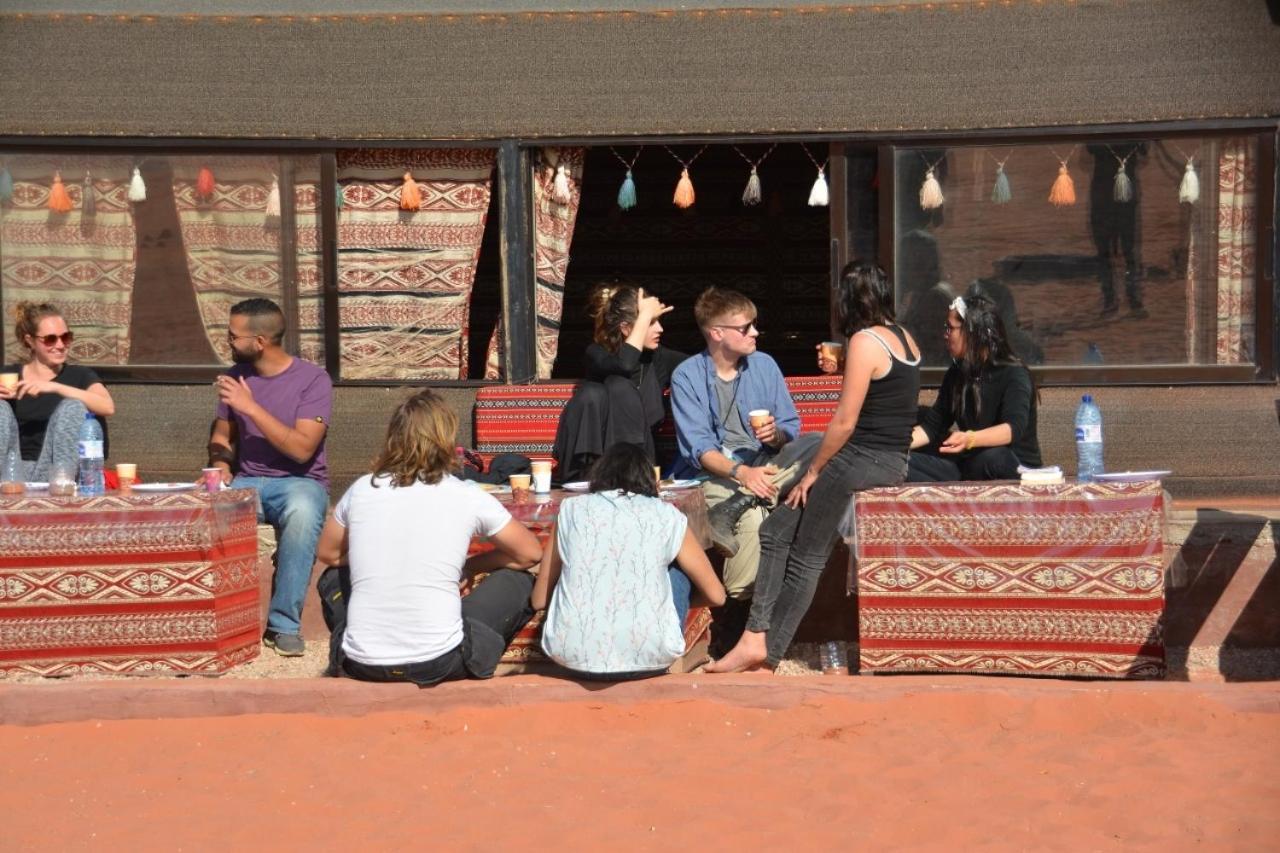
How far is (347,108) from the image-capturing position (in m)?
9.04

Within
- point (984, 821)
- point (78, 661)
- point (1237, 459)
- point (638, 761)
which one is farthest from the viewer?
point (1237, 459)

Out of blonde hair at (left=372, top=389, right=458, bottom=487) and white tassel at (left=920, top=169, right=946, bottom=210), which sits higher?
white tassel at (left=920, top=169, right=946, bottom=210)

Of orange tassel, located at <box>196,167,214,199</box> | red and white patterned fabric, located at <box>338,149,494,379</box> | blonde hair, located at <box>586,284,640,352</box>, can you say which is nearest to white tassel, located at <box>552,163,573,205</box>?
red and white patterned fabric, located at <box>338,149,494,379</box>

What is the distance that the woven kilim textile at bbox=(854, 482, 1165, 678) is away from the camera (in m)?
6.63

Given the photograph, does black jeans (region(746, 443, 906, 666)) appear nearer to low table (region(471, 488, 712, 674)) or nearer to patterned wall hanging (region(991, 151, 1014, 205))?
low table (region(471, 488, 712, 674))

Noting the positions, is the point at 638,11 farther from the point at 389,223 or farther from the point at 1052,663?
the point at 1052,663

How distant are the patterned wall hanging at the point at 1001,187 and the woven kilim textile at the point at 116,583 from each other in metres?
4.06

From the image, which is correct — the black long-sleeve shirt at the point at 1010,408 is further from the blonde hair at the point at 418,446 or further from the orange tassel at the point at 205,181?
the orange tassel at the point at 205,181

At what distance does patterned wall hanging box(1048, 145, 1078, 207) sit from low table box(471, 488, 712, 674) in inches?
112

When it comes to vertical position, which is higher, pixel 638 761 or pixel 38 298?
pixel 38 298

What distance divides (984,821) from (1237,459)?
12.8ft

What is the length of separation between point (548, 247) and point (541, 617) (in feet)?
9.53

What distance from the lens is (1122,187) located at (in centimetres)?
868

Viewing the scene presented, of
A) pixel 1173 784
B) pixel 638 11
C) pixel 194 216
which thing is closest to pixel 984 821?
pixel 1173 784
